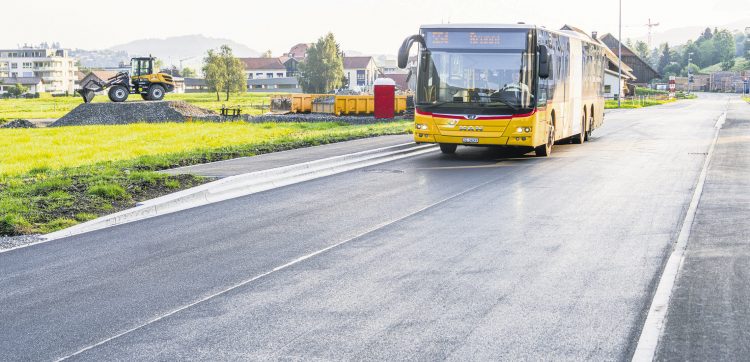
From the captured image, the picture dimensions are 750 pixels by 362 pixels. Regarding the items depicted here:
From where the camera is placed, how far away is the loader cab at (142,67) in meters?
59.4

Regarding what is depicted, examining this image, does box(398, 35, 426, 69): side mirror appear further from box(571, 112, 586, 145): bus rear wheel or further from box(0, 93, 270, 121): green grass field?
box(0, 93, 270, 121): green grass field

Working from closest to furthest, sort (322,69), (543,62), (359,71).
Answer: (543,62)
(322,69)
(359,71)

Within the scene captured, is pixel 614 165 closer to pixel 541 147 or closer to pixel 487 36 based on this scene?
pixel 541 147

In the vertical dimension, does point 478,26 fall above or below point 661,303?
above

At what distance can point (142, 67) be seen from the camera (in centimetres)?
5969

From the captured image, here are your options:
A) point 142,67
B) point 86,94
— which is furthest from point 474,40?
point 86,94

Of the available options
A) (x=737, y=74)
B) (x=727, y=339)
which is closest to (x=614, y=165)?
(x=727, y=339)

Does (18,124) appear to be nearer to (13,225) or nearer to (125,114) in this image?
(125,114)

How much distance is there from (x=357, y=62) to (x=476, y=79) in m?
170

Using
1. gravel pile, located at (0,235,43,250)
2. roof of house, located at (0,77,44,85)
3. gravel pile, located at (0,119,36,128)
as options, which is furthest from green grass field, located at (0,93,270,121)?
roof of house, located at (0,77,44,85)

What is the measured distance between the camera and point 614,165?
723 inches

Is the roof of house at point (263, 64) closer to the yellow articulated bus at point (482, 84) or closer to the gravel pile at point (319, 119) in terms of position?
the gravel pile at point (319, 119)

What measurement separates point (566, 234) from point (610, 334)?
4101mm

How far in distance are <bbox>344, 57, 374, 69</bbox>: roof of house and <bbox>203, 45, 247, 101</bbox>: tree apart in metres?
57.4
